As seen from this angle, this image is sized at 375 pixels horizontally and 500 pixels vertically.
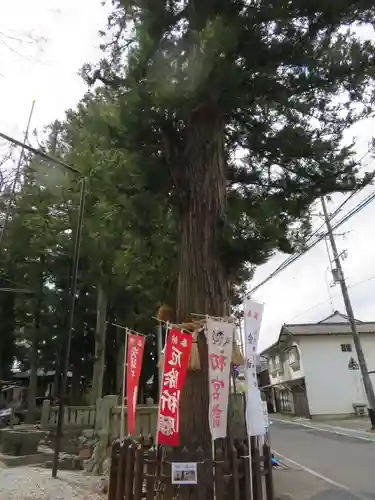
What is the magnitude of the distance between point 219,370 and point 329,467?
8.16 meters

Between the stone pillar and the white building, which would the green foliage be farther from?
the white building

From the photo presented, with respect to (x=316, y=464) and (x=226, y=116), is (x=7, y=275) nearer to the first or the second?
(x=316, y=464)

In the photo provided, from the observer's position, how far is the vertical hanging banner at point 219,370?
450 centimetres

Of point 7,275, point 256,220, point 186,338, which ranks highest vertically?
point 7,275

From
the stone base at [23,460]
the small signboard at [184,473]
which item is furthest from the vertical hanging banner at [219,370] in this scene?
the stone base at [23,460]

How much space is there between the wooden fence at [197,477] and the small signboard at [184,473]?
37 mm

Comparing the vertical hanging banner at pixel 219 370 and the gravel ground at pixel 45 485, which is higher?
the vertical hanging banner at pixel 219 370

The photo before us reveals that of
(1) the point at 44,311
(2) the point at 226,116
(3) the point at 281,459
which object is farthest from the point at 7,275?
(2) the point at 226,116

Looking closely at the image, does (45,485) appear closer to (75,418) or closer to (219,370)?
(219,370)

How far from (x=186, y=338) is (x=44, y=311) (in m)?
18.9

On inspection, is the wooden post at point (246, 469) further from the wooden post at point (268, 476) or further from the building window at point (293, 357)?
the building window at point (293, 357)

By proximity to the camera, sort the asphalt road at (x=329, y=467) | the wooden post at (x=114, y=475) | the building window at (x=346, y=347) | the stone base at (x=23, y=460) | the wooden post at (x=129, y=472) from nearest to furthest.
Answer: the wooden post at (x=129, y=472)
the wooden post at (x=114, y=475)
the asphalt road at (x=329, y=467)
the stone base at (x=23, y=460)
the building window at (x=346, y=347)

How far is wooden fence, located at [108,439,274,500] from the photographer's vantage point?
13.9 feet

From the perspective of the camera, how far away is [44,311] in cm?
2192
